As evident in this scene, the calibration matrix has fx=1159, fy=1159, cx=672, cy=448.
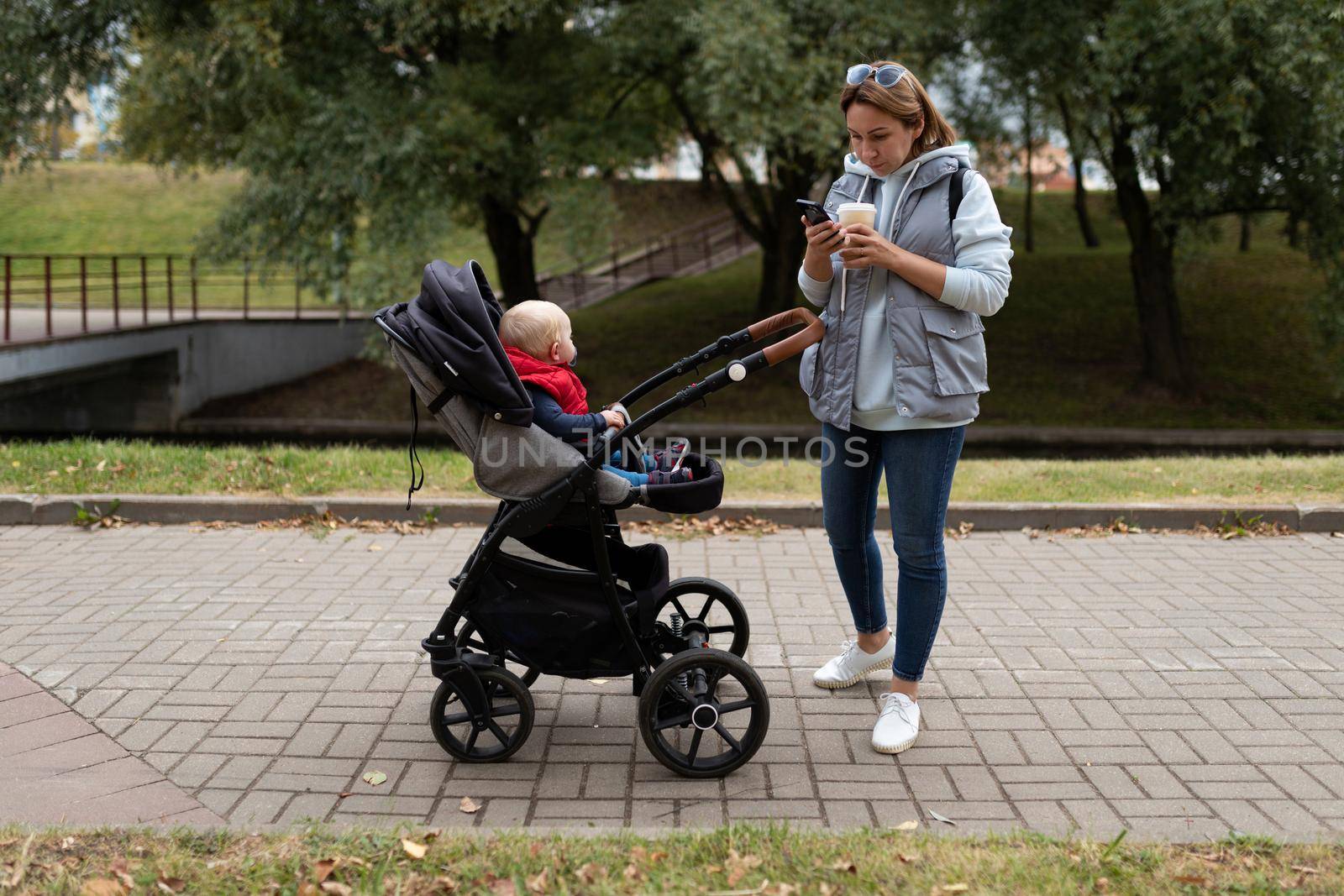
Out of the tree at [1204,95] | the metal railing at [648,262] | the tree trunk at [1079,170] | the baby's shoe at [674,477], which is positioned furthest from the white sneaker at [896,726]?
the metal railing at [648,262]

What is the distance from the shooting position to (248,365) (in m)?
22.2

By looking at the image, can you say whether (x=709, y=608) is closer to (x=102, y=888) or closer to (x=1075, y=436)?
(x=102, y=888)

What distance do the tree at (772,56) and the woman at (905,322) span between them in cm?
1040

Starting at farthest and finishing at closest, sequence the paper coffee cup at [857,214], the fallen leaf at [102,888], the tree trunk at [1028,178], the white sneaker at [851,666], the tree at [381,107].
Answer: the tree trunk at [1028,178], the tree at [381,107], the white sneaker at [851,666], the paper coffee cup at [857,214], the fallen leaf at [102,888]

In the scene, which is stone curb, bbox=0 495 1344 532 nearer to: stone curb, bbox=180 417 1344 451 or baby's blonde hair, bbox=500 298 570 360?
baby's blonde hair, bbox=500 298 570 360

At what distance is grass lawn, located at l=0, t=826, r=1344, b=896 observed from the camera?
2.95 m

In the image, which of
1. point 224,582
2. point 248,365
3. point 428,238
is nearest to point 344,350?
point 248,365

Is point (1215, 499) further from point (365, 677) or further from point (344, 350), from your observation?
point (344, 350)

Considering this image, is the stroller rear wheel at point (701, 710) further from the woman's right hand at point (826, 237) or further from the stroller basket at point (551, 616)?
the woman's right hand at point (826, 237)

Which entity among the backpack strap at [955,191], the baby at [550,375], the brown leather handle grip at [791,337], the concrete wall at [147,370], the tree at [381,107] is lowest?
the concrete wall at [147,370]

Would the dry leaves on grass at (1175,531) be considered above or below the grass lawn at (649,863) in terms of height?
above

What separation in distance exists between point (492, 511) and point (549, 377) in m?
3.51

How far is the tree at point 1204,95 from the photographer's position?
41.6 ft

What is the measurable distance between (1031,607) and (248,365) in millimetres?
19517
